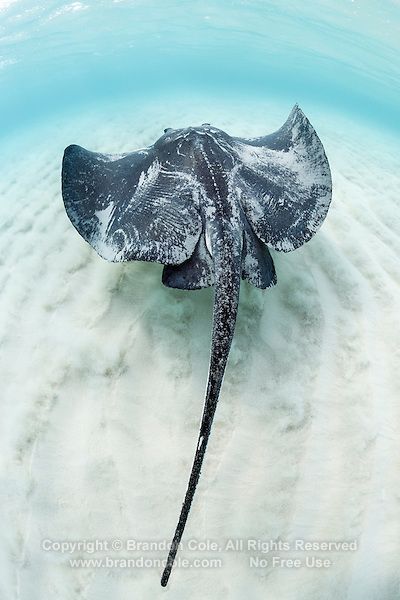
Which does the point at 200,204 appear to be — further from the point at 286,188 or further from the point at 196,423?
the point at 196,423

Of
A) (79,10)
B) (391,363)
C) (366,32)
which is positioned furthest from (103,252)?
(366,32)

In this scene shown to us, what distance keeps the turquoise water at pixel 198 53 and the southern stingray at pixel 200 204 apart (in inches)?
463

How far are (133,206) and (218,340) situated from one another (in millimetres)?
1528

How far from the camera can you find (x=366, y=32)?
62.2 ft

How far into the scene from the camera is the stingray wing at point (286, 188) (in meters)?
2.95

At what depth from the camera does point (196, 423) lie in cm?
263

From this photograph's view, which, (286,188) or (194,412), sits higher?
(286,188)

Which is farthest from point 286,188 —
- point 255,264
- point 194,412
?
point 194,412

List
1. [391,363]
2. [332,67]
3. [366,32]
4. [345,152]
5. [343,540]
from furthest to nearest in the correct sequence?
[332,67]
[366,32]
[345,152]
[391,363]
[343,540]

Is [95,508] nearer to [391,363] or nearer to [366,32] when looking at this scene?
[391,363]

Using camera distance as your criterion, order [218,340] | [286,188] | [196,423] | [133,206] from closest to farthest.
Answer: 1. [218,340]
2. [196,423]
3. [133,206]
4. [286,188]

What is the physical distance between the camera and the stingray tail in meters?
1.78

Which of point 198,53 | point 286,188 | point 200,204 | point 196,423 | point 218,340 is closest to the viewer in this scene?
point 218,340

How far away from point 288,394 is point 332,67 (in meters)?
28.0
